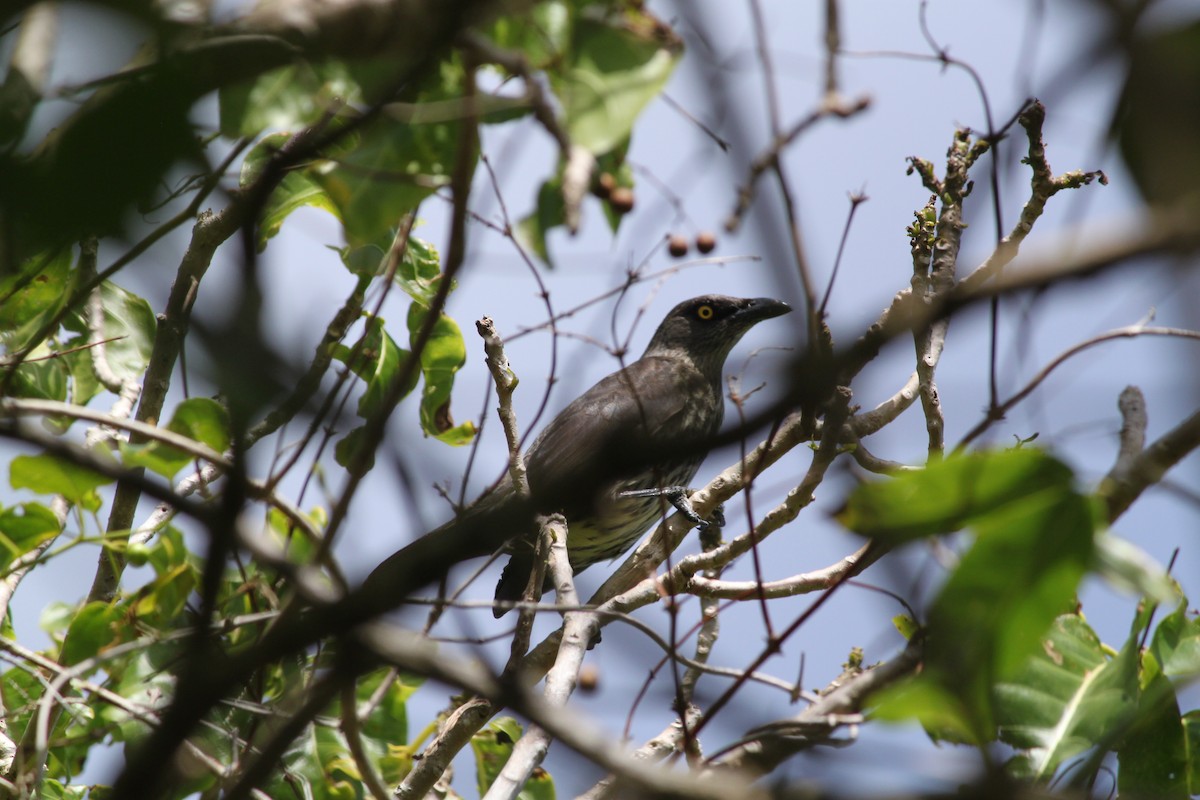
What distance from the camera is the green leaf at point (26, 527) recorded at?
308 cm

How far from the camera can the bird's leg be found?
Answer: 176 inches

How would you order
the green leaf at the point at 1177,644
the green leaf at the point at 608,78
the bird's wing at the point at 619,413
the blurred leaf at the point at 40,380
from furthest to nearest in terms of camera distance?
the bird's wing at the point at 619,413 < the blurred leaf at the point at 40,380 < the green leaf at the point at 1177,644 < the green leaf at the point at 608,78

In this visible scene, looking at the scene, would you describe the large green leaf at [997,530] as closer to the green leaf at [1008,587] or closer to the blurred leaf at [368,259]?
the green leaf at [1008,587]

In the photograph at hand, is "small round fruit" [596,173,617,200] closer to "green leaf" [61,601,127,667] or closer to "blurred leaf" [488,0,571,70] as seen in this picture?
"blurred leaf" [488,0,571,70]

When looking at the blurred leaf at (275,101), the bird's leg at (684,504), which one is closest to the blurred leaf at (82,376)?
the bird's leg at (684,504)

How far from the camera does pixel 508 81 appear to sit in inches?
79.7

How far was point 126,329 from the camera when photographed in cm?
429

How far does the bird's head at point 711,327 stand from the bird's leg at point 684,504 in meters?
1.78

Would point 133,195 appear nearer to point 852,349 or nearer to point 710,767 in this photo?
point 852,349

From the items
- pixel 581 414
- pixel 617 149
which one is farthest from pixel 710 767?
pixel 581 414

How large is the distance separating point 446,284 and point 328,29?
1.35 feet

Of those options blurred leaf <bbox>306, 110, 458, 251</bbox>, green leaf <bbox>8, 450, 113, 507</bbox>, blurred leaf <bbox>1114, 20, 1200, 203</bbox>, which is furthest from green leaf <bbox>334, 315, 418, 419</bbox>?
blurred leaf <bbox>1114, 20, 1200, 203</bbox>

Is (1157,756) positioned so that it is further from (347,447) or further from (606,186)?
(347,447)

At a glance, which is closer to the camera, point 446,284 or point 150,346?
point 446,284
